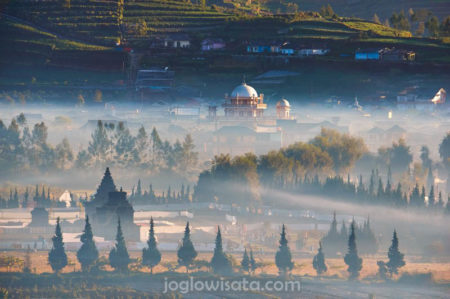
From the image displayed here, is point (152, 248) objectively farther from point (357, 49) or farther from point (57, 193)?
point (357, 49)

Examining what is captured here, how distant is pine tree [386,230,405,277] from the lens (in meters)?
71.3

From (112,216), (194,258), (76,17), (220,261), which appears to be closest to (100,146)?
(112,216)

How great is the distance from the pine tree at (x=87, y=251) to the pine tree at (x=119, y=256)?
2.95ft

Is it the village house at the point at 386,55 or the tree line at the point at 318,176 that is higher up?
→ the village house at the point at 386,55

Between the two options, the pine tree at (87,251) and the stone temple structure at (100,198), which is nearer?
the pine tree at (87,251)

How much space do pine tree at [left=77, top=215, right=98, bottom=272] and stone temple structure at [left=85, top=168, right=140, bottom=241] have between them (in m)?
4.02

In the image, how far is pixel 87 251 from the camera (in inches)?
2825

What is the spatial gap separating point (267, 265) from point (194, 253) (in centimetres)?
378

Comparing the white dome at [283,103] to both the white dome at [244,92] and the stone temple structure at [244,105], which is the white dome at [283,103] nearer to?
the stone temple structure at [244,105]

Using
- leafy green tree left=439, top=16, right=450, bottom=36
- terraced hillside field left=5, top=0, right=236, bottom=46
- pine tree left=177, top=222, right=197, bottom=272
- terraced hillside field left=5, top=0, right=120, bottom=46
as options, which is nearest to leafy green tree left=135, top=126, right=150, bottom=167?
pine tree left=177, top=222, right=197, bottom=272

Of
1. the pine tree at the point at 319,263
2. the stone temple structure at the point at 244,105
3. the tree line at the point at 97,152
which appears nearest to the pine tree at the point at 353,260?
the pine tree at the point at 319,263

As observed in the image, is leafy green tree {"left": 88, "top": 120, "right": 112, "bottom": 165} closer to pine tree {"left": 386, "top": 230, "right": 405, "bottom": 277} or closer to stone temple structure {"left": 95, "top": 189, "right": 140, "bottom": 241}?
stone temple structure {"left": 95, "top": 189, "right": 140, "bottom": 241}

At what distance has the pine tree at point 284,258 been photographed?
7119 cm

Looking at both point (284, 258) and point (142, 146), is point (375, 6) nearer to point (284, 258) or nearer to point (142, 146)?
point (142, 146)
